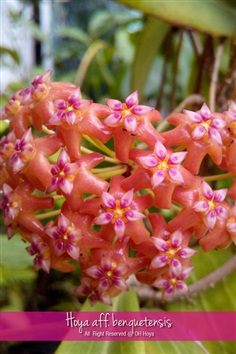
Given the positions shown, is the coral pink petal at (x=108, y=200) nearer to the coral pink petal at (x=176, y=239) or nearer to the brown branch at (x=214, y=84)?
the coral pink petal at (x=176, y=239)

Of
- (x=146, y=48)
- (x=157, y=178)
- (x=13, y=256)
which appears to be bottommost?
(x=13, y=256)

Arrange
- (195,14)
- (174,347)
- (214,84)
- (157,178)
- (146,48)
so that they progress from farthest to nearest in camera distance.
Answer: (146,48) → (214,84) → (195,14) → (174,347) → (157,178)

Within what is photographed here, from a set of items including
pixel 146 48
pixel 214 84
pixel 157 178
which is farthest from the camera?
pixel 146 48

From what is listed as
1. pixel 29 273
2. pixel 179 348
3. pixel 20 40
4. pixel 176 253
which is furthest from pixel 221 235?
pixel 20 40

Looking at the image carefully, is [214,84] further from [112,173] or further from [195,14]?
[112,173]

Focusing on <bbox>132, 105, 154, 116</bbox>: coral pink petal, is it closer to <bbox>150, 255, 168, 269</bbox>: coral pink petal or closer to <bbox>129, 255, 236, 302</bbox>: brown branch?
<bbox>150, 255, 168, 269</bbox>: coral pink petal

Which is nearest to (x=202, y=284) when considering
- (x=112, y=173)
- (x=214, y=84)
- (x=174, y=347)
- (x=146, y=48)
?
(x=174, y=347)

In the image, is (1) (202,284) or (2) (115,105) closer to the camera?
(2) (115,105)
